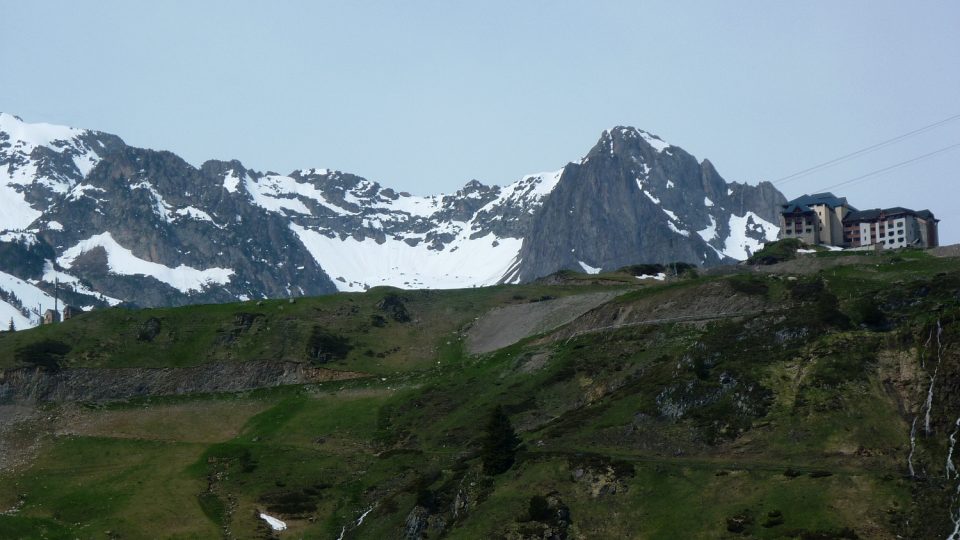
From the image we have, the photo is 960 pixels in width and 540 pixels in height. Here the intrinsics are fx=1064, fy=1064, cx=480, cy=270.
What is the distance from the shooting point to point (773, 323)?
11206 centimetres

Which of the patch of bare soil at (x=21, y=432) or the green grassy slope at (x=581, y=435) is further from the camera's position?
the patch of bare soil at (x=21, y=432)

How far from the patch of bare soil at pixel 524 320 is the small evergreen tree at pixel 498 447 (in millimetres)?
56017

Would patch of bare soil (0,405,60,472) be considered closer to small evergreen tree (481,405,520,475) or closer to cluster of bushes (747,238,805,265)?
small evergreen tree (481,405,520,475)

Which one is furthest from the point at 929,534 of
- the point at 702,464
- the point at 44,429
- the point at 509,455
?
the point at 44,429

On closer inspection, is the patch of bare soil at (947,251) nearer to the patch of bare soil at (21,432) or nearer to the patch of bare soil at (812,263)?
the patch of bare soil at (812,263)

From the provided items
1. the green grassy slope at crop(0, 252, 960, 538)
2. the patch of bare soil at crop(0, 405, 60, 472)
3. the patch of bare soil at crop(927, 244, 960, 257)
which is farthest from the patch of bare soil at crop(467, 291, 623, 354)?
the patch of bare soil at crop(0, 405, 60, 472)

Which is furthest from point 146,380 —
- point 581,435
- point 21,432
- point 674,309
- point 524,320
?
point 581,435

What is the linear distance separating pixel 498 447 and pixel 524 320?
70106 millimetres

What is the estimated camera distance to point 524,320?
6496 inches

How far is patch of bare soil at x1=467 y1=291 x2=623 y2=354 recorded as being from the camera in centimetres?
15688

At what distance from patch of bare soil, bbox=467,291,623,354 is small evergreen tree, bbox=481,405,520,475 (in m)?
56.0

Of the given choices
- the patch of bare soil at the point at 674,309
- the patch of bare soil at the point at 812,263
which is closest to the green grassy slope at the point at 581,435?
the patch of bare soil at the point at 674,309

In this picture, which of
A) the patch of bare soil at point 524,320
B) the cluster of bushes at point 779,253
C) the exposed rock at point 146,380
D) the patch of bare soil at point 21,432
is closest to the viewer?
the patch of bare soil at point 21,432

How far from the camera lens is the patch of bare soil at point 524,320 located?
15688cm
